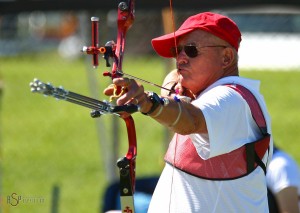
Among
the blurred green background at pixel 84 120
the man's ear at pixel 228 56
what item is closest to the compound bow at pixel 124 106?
the man's ear at pixel 228 56

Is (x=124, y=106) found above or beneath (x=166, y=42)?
beneath

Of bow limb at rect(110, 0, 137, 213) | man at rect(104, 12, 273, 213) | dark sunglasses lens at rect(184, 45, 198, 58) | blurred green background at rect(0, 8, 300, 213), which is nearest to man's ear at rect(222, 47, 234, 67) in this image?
man at rect(104, 12, 273, 213)

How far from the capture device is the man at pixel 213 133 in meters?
3.41

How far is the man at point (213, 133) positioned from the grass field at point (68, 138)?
14.6ft

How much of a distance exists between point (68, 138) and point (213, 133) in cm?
956

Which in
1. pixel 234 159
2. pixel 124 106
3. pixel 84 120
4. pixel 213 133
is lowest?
pixel 234 159

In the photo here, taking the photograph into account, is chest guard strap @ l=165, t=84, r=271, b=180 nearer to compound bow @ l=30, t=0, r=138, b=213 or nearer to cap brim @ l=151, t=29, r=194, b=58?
compound bow @ l=30, t=0, r=138, b=213

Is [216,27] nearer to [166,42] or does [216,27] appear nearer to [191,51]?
[191,51]

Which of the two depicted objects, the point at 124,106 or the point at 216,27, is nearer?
the point at 124,106

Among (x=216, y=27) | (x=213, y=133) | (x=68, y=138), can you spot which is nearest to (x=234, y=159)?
(x=213, y=133)

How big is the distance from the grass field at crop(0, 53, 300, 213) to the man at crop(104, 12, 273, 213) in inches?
176

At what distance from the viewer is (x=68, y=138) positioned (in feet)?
42.0

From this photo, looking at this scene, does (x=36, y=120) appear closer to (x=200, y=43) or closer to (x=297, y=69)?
(x=297, y=69)

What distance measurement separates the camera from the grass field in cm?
996
